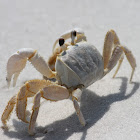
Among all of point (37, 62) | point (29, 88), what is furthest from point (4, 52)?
point (29, 88)

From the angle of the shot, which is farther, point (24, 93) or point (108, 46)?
point (108, 46)

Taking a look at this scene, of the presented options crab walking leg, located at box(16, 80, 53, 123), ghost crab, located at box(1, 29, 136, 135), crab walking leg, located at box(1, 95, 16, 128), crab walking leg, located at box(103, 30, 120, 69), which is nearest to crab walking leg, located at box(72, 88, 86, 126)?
ghost crab, located at box(1, 29, 136, 135)

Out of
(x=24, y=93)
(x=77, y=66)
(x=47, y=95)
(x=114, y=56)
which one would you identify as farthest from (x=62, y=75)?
(x=114, y=56)

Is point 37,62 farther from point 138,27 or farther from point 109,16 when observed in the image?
point 109,16

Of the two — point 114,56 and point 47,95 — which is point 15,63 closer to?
point 47,95

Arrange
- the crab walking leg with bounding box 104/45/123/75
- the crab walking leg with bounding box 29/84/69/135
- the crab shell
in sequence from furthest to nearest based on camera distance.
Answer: the crab walking leg with bounding box 104/45/123/75 → the crab shell → the crab walking leg with bounding box 29/84/69/135

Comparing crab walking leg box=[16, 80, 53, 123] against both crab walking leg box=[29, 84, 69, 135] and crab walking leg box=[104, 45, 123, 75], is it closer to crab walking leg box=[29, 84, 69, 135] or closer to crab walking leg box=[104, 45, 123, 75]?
crab walking leg box=[29, 84, 69, 135]
